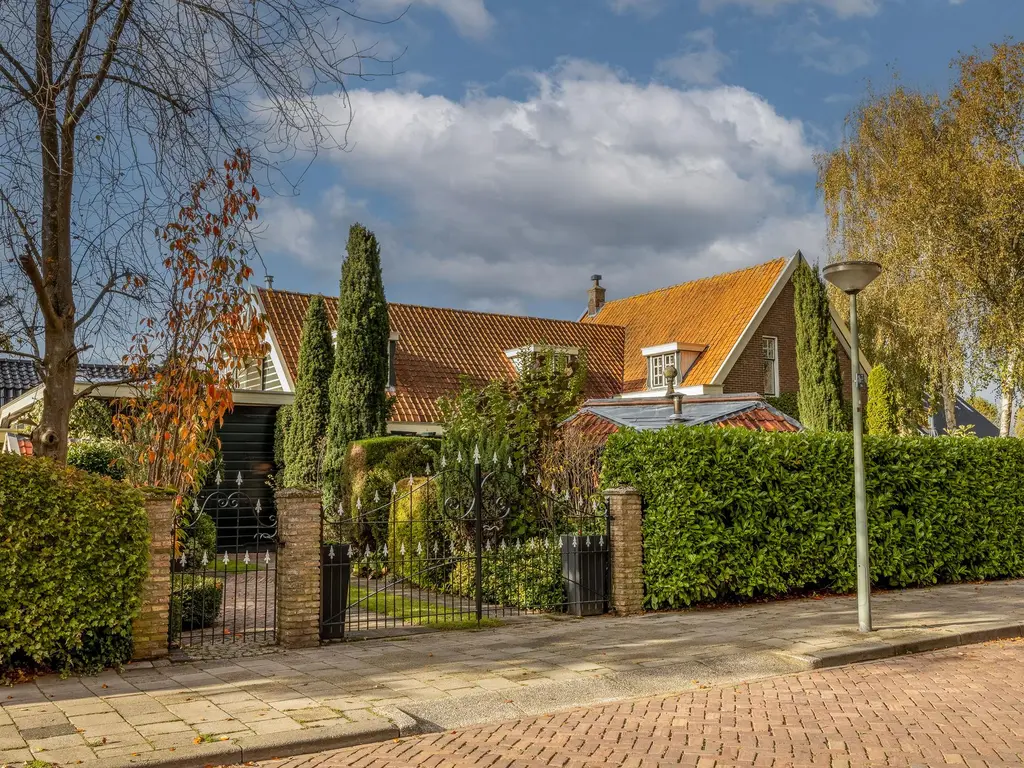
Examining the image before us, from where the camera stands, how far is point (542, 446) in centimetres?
1410

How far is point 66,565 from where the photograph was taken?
7719 millimetres

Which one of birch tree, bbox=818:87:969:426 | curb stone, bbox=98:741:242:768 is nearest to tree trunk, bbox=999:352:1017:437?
birch tree, bbox=818:87:969:426

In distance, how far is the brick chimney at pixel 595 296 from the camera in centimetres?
3591

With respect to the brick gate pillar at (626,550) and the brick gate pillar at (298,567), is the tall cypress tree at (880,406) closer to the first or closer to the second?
the brick gate pillar at (626,550)

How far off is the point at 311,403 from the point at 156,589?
40.4 feet

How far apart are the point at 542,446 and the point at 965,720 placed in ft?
27.3

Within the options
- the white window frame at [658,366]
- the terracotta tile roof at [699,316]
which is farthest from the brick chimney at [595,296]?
the white window frame at [658,366]

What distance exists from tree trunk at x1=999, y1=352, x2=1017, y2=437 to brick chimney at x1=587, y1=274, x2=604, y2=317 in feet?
50.8

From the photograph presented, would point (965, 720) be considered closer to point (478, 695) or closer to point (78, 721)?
point (478, 695)

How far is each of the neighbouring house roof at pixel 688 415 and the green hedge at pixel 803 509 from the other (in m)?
2.54

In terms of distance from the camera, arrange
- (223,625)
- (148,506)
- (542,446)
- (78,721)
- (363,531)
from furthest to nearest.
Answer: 1. (363,531)
2. (542,446)
3. (223,625)
4. (148,506)
5. (78,721)

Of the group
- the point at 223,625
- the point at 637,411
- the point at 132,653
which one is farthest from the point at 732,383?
the point at 132,653

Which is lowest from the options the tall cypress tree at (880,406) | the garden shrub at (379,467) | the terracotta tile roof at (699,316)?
the garden shrub at (379,467)

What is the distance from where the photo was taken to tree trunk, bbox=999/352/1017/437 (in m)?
23.8
